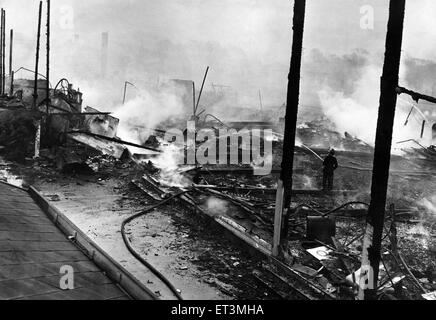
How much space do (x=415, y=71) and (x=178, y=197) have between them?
156ft

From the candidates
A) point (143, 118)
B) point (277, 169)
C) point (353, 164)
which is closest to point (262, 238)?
point (277, 169)

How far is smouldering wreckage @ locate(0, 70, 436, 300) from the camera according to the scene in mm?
6832

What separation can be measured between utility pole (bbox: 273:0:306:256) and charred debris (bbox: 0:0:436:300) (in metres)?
0.02

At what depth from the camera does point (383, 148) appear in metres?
5.05

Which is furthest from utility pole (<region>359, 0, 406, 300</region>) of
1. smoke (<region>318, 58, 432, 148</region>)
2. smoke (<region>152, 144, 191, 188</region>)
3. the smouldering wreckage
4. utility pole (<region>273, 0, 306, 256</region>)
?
smoke (<region>318, 58, 432, 148</region>)

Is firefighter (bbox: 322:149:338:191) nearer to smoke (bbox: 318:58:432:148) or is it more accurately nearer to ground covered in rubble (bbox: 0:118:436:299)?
ground covered in rubble (bbox: 0:118:436:299)

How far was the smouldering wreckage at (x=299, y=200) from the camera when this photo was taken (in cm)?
683

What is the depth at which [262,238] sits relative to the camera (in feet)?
29.0

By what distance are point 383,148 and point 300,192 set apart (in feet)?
27.3

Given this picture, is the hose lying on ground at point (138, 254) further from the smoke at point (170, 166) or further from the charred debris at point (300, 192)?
the smoke at point (170, 166)

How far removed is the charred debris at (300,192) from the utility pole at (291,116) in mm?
20

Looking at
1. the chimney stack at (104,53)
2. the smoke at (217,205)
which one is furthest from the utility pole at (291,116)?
A: the chimney stack at (104,53)

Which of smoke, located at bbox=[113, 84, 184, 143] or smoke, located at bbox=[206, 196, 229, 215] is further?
smoke, located at bbox=[113, 84, 184, 143]

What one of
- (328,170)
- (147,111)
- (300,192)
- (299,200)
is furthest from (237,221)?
(147,111)
